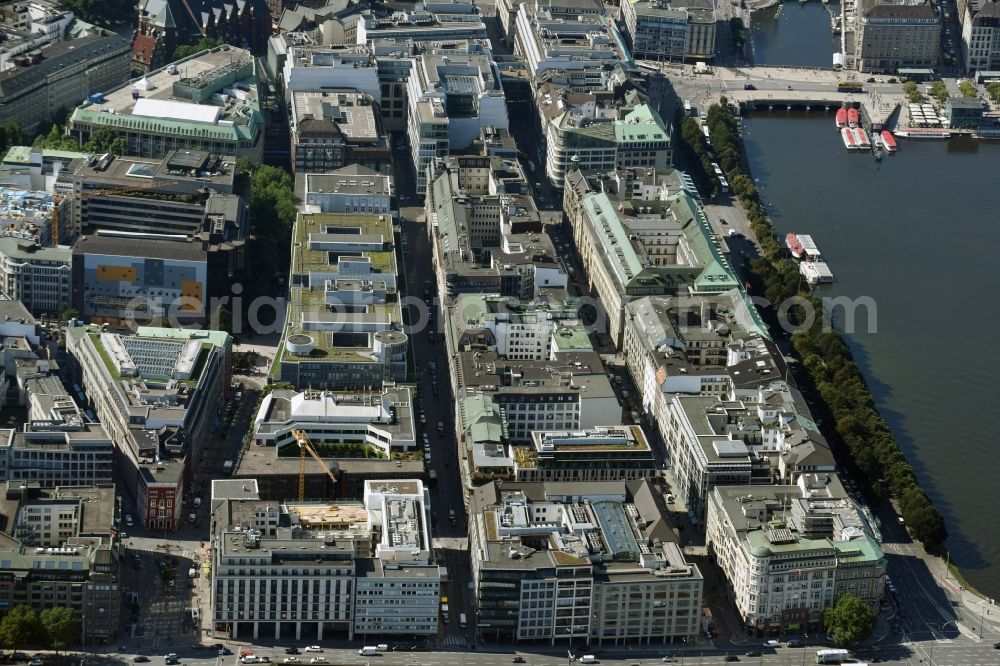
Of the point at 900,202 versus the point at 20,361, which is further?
the point at 900,202

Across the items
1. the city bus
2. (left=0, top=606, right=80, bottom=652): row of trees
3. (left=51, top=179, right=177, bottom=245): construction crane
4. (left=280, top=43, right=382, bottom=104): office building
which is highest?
(left=280, top=43, right=382, bottom=104): office building

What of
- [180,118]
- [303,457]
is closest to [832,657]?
[303,457]

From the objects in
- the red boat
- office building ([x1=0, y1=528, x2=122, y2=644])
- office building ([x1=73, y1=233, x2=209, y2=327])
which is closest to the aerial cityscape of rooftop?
office building ([x1=0, y1=528, x2=122, y2=644])

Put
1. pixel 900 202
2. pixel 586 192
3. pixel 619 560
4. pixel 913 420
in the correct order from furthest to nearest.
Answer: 1. pixel 900 202
2. pixel 586 192
3. pixel 913 420
4. pixel 619 560

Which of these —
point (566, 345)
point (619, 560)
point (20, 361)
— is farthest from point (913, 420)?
point (20, 361)

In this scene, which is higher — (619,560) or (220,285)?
(220,285)

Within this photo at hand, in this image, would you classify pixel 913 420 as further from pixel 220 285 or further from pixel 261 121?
pixel 261 121

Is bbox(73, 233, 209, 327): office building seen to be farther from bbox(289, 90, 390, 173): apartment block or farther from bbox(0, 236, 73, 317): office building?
bbox(289, 90, 390, 173): apartment block
